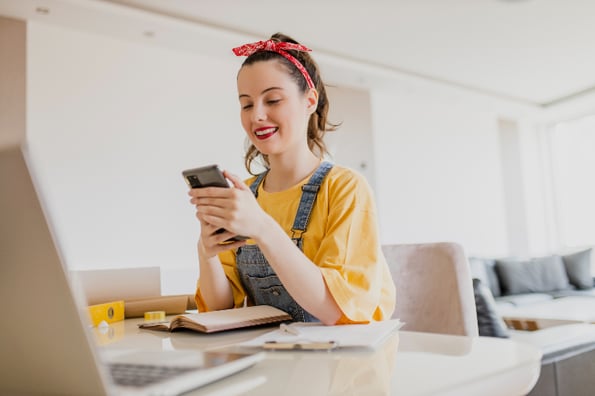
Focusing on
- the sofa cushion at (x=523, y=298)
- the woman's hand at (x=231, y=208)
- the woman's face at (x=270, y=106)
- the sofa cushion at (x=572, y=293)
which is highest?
the woman's face at (x=270, y=106)

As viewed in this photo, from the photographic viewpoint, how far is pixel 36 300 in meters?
0.39

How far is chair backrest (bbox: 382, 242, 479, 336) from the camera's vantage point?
115 centimetres

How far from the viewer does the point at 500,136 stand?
24.5 feet

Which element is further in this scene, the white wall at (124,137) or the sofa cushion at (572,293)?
the sofa cushion at (572,293)

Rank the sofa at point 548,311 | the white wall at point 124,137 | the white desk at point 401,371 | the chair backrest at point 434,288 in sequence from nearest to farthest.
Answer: the white desk at point 401,371
the chair backrest at point 434,288
the sofa at point 548,311
the white wall at point 124,137

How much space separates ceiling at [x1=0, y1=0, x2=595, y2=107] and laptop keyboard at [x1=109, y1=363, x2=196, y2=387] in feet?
12.7

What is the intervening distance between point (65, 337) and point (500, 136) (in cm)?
775

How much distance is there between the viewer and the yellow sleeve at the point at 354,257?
0.88m

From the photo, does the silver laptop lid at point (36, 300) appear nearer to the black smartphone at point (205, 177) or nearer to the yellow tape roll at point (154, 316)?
the black smartphone at point (205, 177)

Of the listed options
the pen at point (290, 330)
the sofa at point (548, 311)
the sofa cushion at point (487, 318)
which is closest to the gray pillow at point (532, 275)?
the sofa at point (548, 311)

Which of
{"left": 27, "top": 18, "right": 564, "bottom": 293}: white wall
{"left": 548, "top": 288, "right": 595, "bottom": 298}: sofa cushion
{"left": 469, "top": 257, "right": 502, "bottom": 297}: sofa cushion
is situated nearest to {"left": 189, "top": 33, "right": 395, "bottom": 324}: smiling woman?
{"left": 27, "top": 18, "right": 564, "bottom": 293}: white wall

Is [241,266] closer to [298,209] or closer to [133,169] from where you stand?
[298,209]

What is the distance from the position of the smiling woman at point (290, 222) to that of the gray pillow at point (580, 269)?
18.6 ft

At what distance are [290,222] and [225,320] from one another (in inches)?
11.8
